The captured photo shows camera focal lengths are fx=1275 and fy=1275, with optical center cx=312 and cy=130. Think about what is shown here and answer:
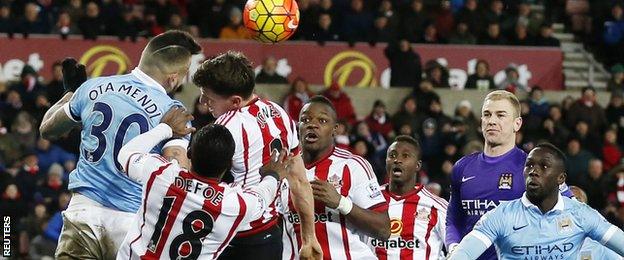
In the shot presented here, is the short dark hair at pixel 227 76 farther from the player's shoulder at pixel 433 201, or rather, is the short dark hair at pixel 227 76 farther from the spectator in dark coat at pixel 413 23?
the spectator in dark coat at pixel 413 23

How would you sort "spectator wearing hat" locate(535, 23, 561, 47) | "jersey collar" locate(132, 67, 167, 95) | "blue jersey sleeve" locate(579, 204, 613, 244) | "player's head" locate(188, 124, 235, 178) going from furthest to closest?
1. "spectator wearing hat" locate(535, 23, 561, 47)
2. "blue jersey sleeve" locate(579, 204, 613, 244)
3. "jersey collar" locate(132, 67, 167, 95)
4. "player's head" locate(188, 124, 235, 178)

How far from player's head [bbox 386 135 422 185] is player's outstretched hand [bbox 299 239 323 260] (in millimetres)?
2292

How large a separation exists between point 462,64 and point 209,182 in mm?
15498

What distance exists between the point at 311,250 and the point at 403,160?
240cm

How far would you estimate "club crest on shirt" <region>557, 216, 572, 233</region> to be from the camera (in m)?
8.10

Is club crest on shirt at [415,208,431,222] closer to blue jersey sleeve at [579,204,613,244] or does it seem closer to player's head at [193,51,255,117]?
blue jersey sleeve at [579,204,613,244]

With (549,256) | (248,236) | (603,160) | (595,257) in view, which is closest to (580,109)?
(603,160)

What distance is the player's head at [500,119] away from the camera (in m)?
8.79

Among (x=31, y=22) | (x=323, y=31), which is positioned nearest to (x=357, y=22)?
(x=323, y=31)

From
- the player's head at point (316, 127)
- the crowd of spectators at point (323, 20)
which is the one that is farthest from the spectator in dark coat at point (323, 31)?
the player's head at point (316, 127)

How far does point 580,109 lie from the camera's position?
20.4m

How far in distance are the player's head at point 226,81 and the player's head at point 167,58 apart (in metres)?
0.62

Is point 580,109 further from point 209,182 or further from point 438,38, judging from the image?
point 209,182

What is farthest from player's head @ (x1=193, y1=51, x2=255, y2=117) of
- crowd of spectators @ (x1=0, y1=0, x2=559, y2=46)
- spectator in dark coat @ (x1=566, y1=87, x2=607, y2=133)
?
spectator in dark coat @ (x1=566, y1=87, x2=607, y2=133)
